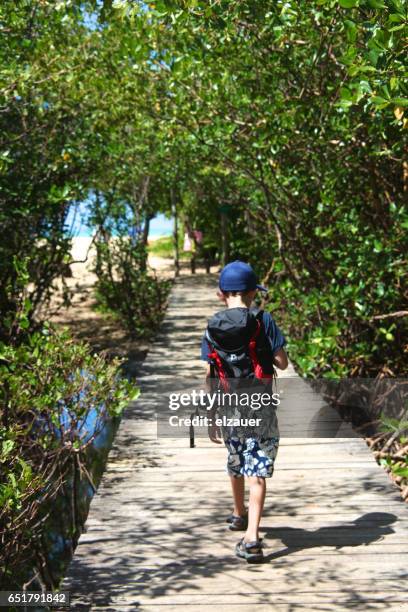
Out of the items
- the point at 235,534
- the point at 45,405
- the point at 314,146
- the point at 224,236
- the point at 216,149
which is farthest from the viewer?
the point at 224,236

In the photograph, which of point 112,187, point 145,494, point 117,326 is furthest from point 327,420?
point 117,326

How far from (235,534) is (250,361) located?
1158 mm

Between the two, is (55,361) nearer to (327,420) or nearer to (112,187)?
(327,420)

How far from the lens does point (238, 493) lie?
182 inches

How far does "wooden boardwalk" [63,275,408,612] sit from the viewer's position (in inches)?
157

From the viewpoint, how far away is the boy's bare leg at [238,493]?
4.56 m

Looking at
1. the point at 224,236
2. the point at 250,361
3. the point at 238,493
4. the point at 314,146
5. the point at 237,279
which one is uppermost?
the point at 314,146

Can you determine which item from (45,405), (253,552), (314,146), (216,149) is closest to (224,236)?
(216,149)

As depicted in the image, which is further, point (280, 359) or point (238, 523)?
point (238, 523)

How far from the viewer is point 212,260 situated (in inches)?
1148

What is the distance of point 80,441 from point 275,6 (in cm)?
369

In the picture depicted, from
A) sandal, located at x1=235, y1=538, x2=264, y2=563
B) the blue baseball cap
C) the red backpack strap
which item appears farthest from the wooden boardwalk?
the blue baseball cap

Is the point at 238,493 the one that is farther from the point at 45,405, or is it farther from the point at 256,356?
the point at 45,405

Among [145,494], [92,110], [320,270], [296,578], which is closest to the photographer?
[296,578]
